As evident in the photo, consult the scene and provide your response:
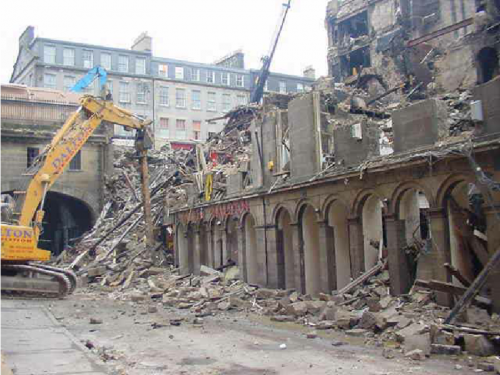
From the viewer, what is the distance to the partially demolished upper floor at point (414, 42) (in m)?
30.8

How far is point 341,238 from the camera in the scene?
19.5 m

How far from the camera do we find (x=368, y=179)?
16.9 metres

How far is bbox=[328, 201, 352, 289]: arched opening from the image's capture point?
1919cm

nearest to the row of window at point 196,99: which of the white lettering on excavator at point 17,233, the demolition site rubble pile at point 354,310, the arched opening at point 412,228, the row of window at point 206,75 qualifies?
Result: the row of window at point 206,75

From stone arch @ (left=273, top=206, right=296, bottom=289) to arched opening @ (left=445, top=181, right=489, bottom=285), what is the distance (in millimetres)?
7905

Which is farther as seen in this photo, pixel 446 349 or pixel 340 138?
pixel 340 138

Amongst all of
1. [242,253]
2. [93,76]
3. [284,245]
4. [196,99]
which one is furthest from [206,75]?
[284,245]

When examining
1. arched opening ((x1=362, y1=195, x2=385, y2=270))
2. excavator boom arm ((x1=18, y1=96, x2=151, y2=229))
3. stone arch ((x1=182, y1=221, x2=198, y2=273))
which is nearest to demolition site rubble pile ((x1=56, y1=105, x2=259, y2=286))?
stone arch ((x1=182, y1=221, x2=198, y2=273))

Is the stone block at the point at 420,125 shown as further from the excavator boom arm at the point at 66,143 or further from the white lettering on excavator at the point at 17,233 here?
the excavator boom arm at the point at 66,143

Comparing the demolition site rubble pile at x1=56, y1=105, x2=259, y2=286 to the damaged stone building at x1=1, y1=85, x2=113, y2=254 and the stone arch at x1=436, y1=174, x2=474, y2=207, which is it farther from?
the stone arch at x1=436, y1=174, x2=474, y2=207

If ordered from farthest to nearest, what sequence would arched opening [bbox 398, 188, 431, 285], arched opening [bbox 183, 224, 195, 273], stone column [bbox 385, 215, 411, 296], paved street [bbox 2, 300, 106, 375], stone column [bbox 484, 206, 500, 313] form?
arched opening [bbox 183, 224, 195, 273] < arched opening [bbox 398, 188, 431, 285] < stone column [bbox 385, 215, 411, 296] < stone column [bbox 484, 206, 500, 313] < paved street [bbox 2, 300, 106, 375]

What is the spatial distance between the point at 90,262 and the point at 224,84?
134 ft

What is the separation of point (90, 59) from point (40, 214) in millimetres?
45459

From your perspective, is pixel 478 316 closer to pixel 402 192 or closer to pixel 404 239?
pixel 404 239
